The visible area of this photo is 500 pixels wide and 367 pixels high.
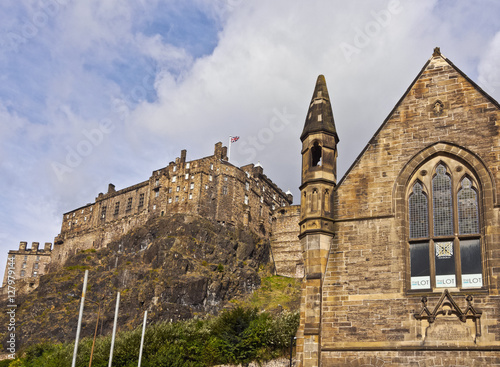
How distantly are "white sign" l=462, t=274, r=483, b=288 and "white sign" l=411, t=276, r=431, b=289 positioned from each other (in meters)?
1.06

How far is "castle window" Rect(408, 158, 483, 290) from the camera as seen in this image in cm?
1906

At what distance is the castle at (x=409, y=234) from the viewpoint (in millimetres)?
18344

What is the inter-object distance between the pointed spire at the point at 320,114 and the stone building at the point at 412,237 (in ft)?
0.36

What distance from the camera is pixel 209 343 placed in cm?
4394

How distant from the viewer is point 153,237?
95.2m

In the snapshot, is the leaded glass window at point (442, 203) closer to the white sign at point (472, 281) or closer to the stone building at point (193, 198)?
the white sign at point (472, 281)

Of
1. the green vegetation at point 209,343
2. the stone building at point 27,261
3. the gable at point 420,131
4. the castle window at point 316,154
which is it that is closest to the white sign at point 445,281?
the gable at point 420,131

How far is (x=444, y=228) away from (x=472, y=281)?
2.02 metres

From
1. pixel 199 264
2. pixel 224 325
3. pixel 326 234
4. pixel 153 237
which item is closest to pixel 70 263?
pixel 153 237

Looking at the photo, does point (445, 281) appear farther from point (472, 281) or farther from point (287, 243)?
point (287, 243)

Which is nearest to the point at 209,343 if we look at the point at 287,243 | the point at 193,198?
the point at 193,198

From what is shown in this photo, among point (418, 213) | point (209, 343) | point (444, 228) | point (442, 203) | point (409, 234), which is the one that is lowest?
point (209, 343)

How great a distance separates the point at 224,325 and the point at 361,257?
26.2 meters

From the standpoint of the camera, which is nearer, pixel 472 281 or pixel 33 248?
pixel 472 281
